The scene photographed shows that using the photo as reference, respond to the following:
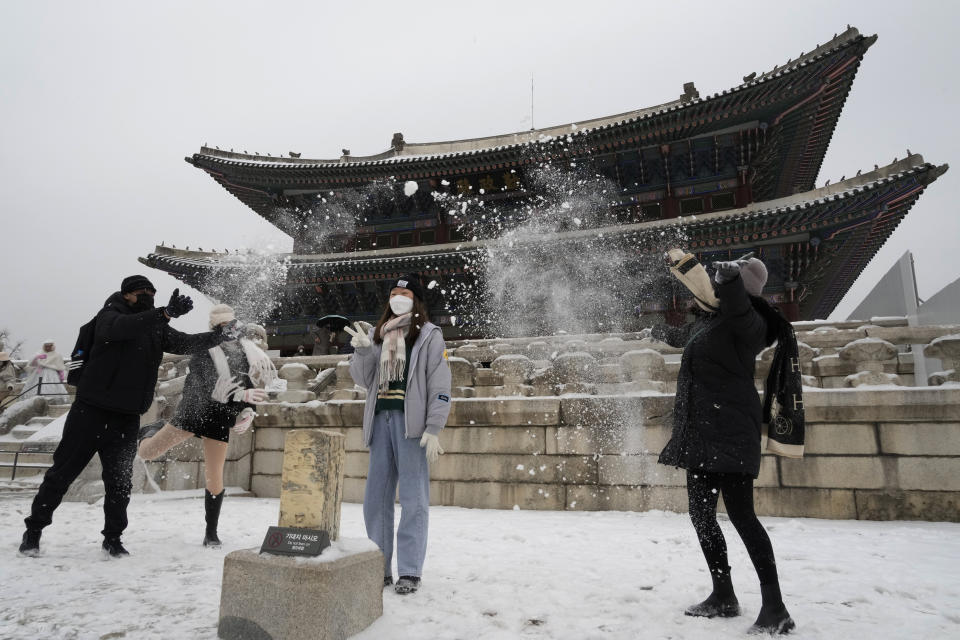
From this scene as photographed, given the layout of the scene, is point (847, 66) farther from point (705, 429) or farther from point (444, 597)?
point (444, 597)

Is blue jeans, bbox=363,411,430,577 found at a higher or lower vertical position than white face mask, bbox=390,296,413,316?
lower

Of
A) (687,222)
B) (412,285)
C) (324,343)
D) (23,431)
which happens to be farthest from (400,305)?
(324,343)

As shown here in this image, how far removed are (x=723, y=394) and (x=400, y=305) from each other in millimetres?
1860

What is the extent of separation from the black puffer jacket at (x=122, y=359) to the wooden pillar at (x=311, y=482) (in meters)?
1.78

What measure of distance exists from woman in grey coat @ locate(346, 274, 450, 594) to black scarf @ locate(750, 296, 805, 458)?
1668mm

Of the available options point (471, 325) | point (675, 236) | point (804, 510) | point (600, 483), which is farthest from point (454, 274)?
point (804, 510)

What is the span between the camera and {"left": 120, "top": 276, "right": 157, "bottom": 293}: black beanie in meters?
3.61

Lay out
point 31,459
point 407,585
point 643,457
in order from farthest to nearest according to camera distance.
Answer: point 31,459 < point 643,457 < point 407,585

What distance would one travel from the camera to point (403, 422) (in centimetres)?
294

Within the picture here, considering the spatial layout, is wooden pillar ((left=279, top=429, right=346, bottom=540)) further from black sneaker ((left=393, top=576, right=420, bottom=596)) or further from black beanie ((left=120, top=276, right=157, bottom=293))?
black beanie ((left=120, top=276, right=157, bottom=293))

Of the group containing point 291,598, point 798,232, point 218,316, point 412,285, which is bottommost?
point 291,598

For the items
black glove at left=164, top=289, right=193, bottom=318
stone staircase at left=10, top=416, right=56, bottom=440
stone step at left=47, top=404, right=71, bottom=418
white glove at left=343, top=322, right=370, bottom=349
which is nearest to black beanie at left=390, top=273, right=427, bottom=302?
white glove at left=343, top=322, right=370, bottom=349

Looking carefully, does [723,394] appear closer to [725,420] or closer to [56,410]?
[725,420]

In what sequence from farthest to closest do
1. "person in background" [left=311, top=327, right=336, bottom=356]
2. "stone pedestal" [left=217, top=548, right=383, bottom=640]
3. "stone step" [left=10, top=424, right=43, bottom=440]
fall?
1. "person in background" [left=311, top=327, right=336, bottom=356]
2. "stone step" [left=10, top=424, right=43, bottom=440]
3. "stone pedestal" [left=217, top=548, right=383, bottom=640]
